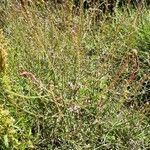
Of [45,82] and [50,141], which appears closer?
[50,141]

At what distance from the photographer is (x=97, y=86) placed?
3557 mm

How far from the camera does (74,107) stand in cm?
319

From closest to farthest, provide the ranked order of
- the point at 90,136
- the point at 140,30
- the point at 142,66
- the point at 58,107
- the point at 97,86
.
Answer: the point at 58,107
the point at 90,136
the point at 97,86
the point at 142,66
the point at 140,30

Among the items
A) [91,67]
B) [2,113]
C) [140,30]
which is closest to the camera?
[2,113]

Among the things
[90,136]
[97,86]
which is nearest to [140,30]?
[97,86]

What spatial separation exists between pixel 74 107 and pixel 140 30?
5.69 feet

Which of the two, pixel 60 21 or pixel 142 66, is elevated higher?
pixel 60 21

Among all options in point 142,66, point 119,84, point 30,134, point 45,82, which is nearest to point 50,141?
point 30,134

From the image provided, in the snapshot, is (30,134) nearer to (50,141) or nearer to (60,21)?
(50,141)

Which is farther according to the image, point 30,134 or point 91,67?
point 91,67

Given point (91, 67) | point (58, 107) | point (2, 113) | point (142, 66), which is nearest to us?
point (2, 113)

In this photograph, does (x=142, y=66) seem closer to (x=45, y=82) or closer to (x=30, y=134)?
(x=45, y=82)

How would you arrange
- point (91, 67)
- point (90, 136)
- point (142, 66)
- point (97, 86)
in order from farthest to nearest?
1. point (142, 66)
2. point (91, 67)
3. point (97, 86)
4. point (90, 136)

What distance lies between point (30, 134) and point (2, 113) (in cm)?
34
